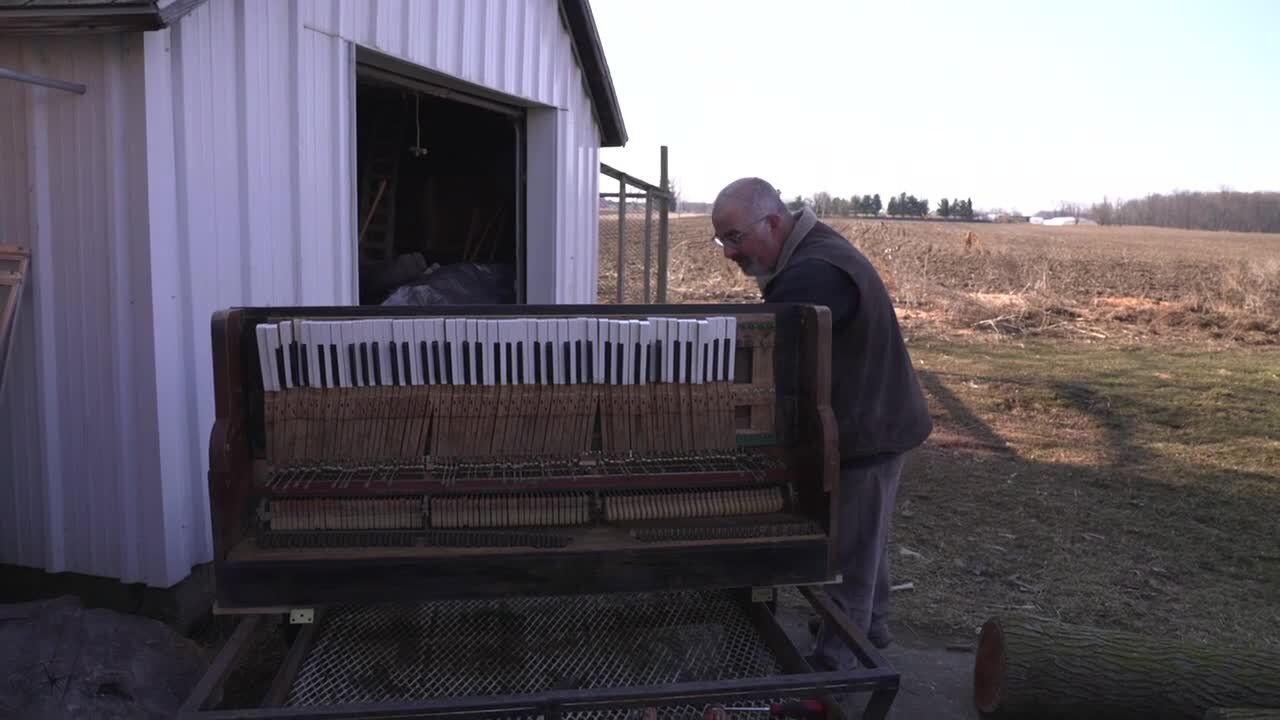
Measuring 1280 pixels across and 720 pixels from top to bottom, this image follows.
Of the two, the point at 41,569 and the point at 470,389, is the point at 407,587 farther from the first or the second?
the point at 41,569

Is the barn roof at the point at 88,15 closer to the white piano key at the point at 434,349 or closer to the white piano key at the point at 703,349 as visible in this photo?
the white piano key at the point at 434,349

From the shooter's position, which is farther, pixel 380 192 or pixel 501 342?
pixel 380 192

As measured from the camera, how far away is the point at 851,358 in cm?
409

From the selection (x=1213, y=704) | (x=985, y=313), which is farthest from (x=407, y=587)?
(x=985, y=313)

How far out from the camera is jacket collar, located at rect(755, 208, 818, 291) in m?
4.23

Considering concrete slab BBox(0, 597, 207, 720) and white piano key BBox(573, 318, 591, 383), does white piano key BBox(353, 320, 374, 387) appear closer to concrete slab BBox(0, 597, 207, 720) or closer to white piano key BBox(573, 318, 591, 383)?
white piano key BBox(573, 318, 591, 383)

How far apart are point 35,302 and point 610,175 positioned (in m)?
5.83

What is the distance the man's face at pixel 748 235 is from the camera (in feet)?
13.9

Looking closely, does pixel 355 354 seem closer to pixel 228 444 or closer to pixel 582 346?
pixel 228 444

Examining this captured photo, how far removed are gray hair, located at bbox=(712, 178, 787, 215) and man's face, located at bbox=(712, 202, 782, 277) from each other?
21mm

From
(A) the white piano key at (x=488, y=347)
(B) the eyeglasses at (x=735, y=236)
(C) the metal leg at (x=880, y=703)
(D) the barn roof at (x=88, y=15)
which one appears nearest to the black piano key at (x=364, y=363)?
(A) the white piano key at (x=488, y=347)

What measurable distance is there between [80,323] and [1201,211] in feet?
343

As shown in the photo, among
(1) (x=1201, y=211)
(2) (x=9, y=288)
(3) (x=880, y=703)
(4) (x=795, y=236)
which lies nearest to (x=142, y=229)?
(2) (x=9, y=288)

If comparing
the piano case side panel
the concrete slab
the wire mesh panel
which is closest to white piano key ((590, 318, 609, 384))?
the wire mesh panel
